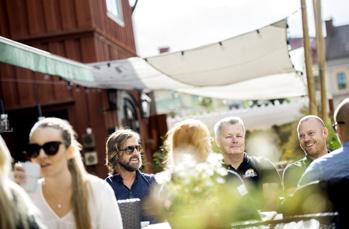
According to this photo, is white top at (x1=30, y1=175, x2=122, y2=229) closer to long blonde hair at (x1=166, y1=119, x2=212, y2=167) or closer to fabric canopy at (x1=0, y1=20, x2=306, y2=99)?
long blonde hair at (x1=166, y1=119, x2=212, y2=167)

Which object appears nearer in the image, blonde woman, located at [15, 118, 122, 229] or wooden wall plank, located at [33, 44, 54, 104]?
blonde woman, located at [15, 118, 122, 229]

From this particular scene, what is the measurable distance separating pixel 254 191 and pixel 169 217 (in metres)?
2.06

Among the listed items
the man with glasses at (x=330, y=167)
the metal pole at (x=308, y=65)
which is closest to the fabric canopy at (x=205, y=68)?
the metal pole at (x=308, y=65)

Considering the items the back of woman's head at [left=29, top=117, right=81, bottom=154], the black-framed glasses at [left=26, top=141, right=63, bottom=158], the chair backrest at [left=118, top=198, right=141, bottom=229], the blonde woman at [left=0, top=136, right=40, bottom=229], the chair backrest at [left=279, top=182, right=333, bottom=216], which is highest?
the back of woman's head at [left=29, top=117, right=81, bottom=154]

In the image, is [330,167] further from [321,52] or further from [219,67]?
[219,67]

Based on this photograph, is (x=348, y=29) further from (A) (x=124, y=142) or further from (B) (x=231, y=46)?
(A) (x=124, y=142)

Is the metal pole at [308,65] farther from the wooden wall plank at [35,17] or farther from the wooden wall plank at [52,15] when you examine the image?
the wooden wall plank at [35,17]

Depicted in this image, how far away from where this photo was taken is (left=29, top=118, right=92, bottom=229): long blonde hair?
337 cm

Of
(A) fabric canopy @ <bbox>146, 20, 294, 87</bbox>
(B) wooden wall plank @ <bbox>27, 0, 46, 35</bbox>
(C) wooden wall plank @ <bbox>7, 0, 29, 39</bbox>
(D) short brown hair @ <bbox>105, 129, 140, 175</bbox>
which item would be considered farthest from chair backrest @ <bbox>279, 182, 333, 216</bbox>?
(C) wooden wall plank @ <bbox>7, 0, 29, 39</bbox>

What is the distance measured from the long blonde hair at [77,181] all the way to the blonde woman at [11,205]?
0.51 metres

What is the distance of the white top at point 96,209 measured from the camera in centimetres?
341

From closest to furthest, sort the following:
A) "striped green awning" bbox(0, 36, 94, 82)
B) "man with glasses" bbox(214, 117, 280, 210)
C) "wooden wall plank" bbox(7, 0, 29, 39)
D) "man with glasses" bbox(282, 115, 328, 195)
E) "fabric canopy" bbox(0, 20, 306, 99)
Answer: "man with glasses" bbox(214, 117, 280, 210) < "man with glasses" bbox(282, 115, 328, 195) < "striped green awning" bbox(0, 36, 94, 82) < "fabric canopy" bbox(0, 20, 306, 99) < "wooden wall plank" bbox(7, 0, 29, 39)

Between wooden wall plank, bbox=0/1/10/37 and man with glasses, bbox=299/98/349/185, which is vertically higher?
wooden wall plank, bbox=0/1/10/37

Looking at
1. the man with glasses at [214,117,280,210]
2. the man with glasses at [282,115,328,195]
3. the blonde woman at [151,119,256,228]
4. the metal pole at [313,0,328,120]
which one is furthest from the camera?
the metal pole at [313,0,328,120]
